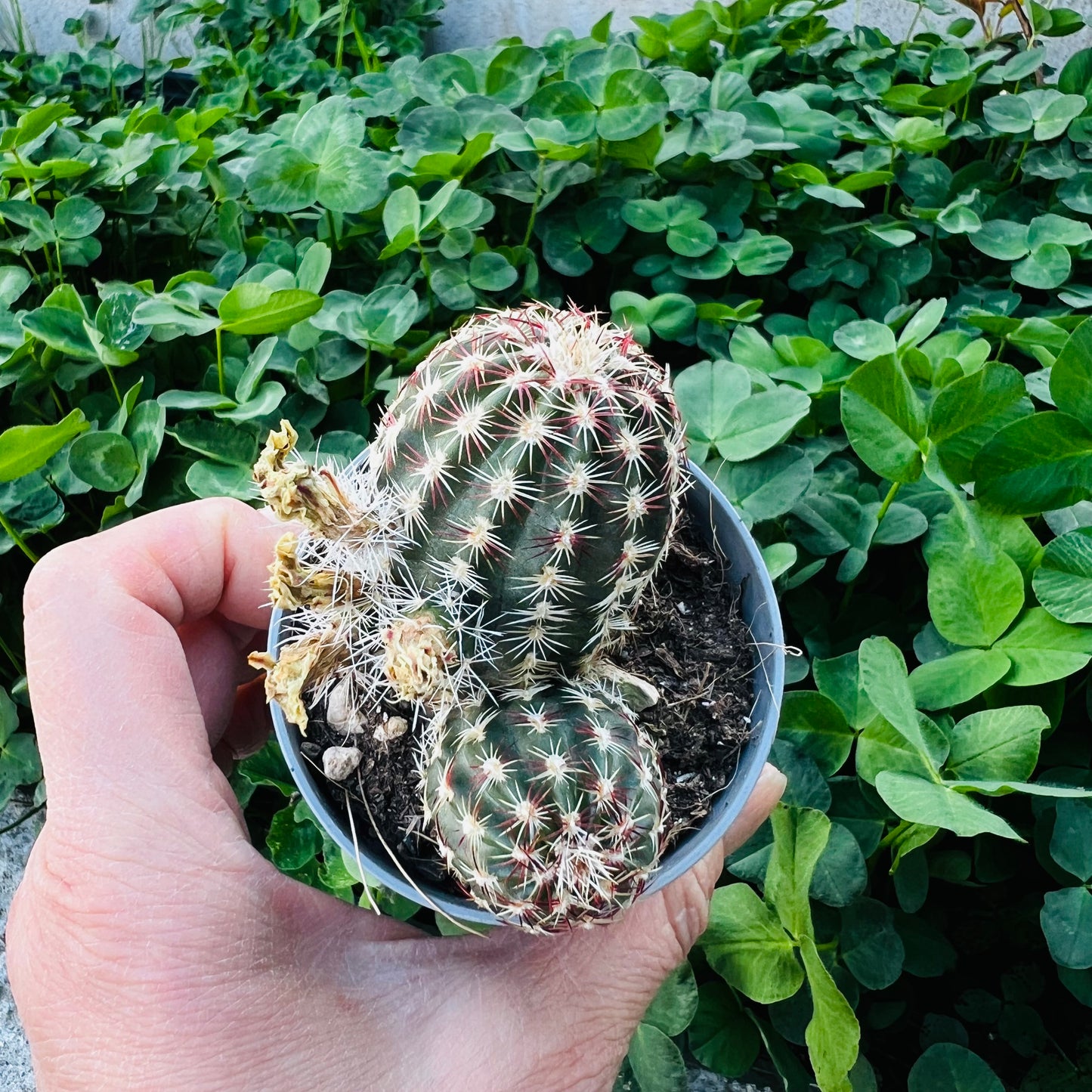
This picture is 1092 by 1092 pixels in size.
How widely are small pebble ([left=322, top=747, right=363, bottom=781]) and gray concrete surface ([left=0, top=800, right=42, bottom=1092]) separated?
2.19ft

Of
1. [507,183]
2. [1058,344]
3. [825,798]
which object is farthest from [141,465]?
[1058,344]

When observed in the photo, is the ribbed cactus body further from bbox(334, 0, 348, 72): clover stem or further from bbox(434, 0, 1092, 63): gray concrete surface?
bbox(434, 0, 1092, 63): gray concrete surface

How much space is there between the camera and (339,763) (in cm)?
70

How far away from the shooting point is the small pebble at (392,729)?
70 cm

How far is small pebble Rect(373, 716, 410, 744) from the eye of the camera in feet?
2.30

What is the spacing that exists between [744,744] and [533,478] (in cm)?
31

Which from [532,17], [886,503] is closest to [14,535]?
[886,503]

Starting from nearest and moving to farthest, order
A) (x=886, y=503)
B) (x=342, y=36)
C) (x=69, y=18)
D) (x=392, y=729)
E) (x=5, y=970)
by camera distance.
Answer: (x=392, y=729) → (x=886, y=503) → (x=5, y=970) → (x=342, y=36) → (x=69, y=18)

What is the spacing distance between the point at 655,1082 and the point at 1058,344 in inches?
34.9

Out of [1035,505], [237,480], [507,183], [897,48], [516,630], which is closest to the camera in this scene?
[516,630]

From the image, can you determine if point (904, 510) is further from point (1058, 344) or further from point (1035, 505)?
point (1058, 344)

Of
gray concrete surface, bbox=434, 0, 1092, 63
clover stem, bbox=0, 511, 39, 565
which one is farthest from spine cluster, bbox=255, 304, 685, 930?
gray concrete surface, bbox=434, 0, 1092, 63

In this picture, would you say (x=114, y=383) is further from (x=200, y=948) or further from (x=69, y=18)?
(x=69, y=18)

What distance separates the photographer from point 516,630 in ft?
2.01
